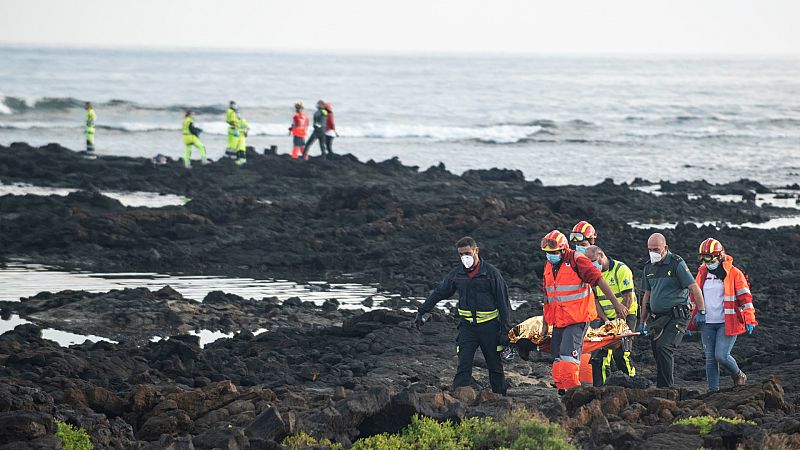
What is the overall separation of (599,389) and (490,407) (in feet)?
4.44

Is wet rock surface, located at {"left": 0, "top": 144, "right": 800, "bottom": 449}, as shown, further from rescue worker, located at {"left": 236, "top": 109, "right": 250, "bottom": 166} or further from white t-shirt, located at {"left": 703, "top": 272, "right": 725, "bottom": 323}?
white t-shirt, located at {"left": 703, "top": 272, "right": 725, "bottom": 323}

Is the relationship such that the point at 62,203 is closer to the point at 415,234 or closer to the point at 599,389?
the point at 415,234

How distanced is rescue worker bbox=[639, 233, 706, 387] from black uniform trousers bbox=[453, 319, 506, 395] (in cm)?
163

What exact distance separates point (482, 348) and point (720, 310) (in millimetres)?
2603

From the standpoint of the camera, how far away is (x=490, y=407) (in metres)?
12.2

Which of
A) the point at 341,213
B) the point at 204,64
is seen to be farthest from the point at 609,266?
the point at 204,64

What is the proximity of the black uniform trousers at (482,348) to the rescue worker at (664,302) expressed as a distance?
1.63 metres

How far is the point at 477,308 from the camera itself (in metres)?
14.1

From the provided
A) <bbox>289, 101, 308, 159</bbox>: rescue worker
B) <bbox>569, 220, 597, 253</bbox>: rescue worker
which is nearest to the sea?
<bbox>289, 101, 308, 159</bbox>: rescue worker

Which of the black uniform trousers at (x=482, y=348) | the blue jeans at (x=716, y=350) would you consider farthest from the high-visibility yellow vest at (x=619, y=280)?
the black uniform trousers at (x=482, y=348)

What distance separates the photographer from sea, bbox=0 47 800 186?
54469 mm

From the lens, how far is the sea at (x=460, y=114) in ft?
179

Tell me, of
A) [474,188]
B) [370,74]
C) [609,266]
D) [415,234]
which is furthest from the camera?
[370,74]

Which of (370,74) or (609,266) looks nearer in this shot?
→ (609,266)
